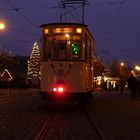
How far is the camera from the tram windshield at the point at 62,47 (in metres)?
23.0

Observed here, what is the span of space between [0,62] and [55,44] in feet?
225

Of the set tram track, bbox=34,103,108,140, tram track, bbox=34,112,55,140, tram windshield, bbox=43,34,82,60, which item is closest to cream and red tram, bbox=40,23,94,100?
tram windshield, bbox=43,34,82,60

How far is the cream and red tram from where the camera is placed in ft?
74.5

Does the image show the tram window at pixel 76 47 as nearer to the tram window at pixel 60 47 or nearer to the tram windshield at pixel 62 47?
the tram windshield at pixel 62 47

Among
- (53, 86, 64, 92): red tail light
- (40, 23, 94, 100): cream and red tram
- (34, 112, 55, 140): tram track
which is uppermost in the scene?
(40, 23, 94, 100): cream and red tram

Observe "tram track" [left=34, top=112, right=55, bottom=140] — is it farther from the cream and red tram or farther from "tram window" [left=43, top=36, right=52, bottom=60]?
"tram window" [left=43, top=36, right=52, bottom=60]

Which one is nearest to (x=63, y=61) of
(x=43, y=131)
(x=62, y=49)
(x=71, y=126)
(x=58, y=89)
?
(x=62, y=49)

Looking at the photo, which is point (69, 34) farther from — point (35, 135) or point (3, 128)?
point (35, 135)

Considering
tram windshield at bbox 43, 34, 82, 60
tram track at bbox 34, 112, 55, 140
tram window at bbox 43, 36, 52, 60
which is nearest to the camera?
tram track at bbox 34, 112, 55, 140

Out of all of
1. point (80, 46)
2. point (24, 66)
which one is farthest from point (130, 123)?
point (24, 66)

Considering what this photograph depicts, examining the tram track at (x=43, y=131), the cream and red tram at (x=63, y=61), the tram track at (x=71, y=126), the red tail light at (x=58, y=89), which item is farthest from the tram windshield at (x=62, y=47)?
the tram track at (x=43, y=131)

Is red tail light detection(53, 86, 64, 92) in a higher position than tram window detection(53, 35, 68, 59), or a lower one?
lower

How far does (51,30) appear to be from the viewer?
921 inches

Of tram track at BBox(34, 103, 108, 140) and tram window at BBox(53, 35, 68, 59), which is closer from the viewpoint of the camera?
tram track at BBox(34, 103, 108, 140)
